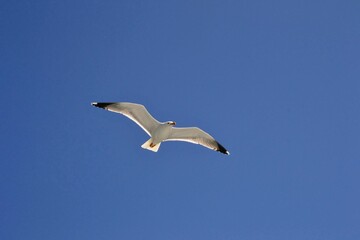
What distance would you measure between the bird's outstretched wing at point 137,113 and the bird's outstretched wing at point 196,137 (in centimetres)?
95

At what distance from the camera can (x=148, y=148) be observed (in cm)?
2209

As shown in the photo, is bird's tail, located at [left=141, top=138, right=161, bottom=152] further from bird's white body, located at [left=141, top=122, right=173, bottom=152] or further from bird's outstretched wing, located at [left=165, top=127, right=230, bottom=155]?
bird's outstretched wing, located at [left=165, top=127, right=230, bottom=155]

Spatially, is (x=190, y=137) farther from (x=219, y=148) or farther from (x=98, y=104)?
(x=98, y=104)

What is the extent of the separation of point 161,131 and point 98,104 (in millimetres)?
2592

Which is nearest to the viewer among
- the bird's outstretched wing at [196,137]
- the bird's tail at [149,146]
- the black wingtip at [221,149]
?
the bird's tail at [149,146]

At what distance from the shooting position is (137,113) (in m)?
22.5

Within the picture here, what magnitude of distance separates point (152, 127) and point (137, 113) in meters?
0.81

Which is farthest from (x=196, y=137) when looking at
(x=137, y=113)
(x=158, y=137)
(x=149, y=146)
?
(x=137, y=113)

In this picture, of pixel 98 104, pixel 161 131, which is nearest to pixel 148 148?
pixel 161 131

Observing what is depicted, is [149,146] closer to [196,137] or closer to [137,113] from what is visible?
[137,113]

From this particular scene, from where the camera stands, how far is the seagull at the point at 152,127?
22172 millimetres

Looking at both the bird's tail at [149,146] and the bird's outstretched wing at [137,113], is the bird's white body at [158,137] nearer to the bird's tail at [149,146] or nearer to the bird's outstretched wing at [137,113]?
the bird's tail at [149,146]

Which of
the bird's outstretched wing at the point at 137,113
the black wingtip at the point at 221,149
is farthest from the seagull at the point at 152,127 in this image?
the black wingtip at the point at 221,149

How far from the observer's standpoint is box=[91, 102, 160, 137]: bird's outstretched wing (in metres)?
22.3
